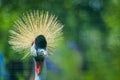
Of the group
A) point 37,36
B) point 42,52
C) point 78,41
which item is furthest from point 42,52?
point 78,41

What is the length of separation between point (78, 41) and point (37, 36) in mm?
1896

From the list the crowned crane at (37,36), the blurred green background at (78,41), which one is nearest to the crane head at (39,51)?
the crowned crane at (37,36)

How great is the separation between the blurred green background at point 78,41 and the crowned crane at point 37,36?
280 mm

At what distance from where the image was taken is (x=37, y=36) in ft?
9.91

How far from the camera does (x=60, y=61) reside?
11.4ft

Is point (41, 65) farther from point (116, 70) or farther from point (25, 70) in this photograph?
point (25, 70)

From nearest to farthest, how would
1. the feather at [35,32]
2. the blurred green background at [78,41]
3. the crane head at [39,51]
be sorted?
the crane head at [39,51]
the feather at [35,32]
the blurred green background at [78,41]

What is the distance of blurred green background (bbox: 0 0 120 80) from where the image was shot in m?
3.34

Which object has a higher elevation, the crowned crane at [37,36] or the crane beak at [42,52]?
the crowned crane at [37,36]

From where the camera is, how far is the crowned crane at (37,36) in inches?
115

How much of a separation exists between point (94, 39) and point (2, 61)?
2.06 ft

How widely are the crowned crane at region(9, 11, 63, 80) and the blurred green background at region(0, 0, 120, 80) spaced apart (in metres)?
0.28

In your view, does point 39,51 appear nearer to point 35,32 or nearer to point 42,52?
point 42,52

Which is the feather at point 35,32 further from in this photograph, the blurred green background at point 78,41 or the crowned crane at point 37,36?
the blurred green background at point 78,41
